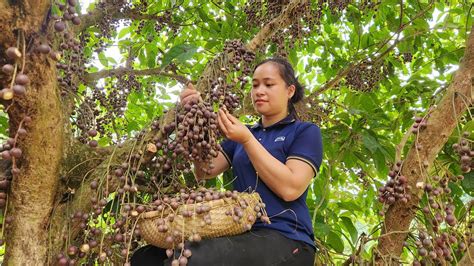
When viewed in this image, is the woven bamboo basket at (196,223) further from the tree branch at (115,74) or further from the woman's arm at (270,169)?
the tree branch at (115,74)

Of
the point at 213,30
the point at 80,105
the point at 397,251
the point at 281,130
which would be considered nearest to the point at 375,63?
the point at 213,30

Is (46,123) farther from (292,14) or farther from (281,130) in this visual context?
(292,14)

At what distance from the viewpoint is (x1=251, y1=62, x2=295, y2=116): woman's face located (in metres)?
2.01

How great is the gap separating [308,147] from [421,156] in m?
0.42

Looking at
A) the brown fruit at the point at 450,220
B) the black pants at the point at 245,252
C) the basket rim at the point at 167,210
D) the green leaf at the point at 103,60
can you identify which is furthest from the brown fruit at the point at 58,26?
→ the green leaf at the point at 103,60

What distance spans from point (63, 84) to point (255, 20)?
1.60m

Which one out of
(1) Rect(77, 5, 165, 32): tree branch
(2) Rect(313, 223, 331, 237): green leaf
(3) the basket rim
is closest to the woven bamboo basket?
(3) the basket rim

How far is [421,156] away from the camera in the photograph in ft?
5.61

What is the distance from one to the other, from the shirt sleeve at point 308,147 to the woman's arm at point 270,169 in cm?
6

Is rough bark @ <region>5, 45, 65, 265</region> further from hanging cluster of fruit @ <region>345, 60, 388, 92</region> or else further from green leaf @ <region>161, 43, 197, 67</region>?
hanging cluster of fruit @ <region>345, 60, 388, 92</region>

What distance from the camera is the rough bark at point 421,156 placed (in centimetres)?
171

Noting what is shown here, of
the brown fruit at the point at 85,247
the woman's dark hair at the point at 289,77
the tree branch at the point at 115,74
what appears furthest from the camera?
the tree branch at the point at 115,74

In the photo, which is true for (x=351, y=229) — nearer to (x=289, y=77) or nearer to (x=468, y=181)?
(x=468, y=181)

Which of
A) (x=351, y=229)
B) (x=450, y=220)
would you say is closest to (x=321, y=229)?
(x=351, y=229)
